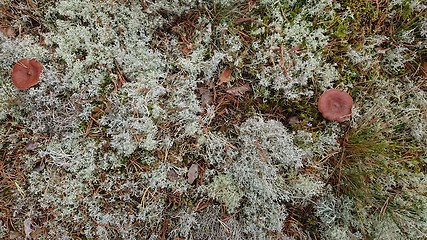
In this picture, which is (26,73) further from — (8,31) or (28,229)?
(28,229)

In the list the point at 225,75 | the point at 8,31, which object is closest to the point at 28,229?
the point at 8,31

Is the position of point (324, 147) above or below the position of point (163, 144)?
above

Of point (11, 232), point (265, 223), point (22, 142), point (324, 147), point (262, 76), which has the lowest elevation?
point (11, 232)

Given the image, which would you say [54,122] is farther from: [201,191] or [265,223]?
[265,223]

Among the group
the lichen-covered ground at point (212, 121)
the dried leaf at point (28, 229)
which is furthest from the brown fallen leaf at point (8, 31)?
the dried leaf at point (28, 229)

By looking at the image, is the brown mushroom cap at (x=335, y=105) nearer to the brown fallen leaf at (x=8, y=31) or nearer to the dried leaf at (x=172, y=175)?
the dried leaf at (x=172, y=175)

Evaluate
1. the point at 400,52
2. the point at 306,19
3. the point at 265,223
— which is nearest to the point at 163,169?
the point at 265,223

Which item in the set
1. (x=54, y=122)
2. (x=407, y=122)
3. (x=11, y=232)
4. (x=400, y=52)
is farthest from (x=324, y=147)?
(x=11, y=232)
